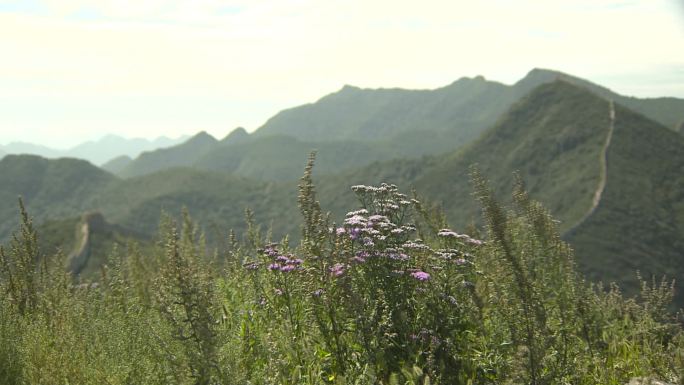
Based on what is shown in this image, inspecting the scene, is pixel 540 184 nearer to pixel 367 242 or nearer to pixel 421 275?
pixel 421 275

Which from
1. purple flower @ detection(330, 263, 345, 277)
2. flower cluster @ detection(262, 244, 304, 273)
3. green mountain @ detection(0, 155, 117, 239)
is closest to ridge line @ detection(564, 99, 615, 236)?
flower cluster @ detection(262, 244, 304, 273)

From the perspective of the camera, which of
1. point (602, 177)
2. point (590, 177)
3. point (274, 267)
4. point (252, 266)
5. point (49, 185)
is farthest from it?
point (49, 185)

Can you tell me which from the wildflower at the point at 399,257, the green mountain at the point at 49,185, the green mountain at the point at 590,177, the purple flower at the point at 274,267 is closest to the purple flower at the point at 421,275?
the wildflower at the point at 399,257

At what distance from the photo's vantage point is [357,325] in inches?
181

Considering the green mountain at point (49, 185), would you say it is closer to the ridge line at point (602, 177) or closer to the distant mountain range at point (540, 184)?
the distant mountain range at point (540, 184)

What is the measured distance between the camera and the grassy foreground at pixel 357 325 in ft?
14.1

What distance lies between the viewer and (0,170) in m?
149

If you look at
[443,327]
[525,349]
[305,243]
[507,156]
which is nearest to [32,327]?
[305,243]

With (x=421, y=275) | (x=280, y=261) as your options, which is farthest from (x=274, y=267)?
(x=421, y=275)

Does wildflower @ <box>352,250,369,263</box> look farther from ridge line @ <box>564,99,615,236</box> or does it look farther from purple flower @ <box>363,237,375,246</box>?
ridge line @ <box>564,99,615,236</box>

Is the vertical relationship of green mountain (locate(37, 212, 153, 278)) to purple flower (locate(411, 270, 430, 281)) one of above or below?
below

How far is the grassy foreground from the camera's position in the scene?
4.29m

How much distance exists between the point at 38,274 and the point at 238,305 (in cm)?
247

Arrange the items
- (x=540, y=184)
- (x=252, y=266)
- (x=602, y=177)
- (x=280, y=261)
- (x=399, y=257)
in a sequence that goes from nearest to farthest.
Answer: (x=399, y=257), (x=280, y=261), (x=252, y=266), (x=602, y=177), (x=540, y=184)
